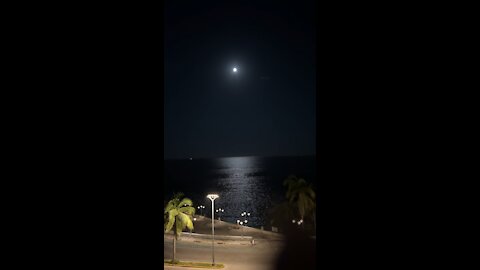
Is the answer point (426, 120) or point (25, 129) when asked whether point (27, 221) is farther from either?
point (426, 120)

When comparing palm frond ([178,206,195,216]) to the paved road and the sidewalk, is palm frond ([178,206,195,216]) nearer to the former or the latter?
the paved road

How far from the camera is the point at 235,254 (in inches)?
950

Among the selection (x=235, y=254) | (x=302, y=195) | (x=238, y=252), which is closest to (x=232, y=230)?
(x=302, y=195)

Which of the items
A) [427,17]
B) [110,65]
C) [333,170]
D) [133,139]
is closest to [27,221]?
[133,139]

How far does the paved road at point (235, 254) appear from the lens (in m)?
21.6

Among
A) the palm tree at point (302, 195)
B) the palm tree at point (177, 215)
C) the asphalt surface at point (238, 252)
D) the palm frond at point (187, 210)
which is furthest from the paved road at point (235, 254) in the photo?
the palm tree at point (302, 195)

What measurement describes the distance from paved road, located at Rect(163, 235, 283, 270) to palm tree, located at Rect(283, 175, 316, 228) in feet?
14.0

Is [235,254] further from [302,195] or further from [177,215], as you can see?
[302,195]

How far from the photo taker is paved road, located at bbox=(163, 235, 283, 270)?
21570mm

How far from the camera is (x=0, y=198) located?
11.2 ft

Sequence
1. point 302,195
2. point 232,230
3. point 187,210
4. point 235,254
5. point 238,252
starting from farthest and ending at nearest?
point 232,230 → point 302,195 → point 238,252 → point 235,254 → point 187,210

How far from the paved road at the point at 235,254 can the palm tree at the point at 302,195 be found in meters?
4.26

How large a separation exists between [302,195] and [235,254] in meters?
9.41

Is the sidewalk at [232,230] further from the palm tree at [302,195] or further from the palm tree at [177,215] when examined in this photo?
the palm tree at [177,215]
